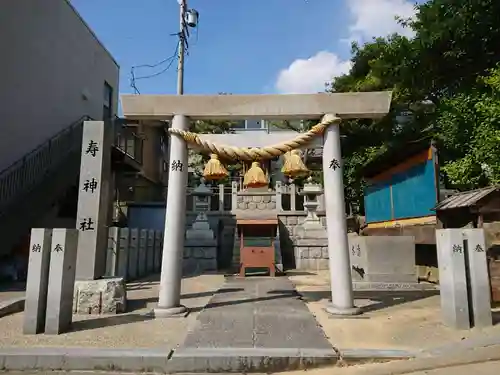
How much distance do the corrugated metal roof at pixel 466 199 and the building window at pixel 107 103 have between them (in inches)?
680

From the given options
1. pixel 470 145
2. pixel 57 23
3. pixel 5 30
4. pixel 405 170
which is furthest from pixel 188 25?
pixel 470 145

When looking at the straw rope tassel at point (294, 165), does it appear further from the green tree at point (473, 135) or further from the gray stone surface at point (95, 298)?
the green tree at point (473, 135)

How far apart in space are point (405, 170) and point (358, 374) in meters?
8.94

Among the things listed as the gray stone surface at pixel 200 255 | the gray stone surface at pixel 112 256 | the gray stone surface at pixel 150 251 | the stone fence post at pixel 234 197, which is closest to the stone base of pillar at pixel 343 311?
the gray stone surface at pixel 112 256

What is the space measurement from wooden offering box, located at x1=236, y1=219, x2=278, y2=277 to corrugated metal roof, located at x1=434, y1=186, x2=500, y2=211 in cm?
619

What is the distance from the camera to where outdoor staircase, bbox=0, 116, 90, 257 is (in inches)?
460

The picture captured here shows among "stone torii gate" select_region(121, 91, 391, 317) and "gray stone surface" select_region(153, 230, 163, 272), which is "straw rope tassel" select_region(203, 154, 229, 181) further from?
"gray stone surface" select_region(153, 230, 163, 272)

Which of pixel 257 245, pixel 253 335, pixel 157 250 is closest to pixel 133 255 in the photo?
pixel 157 250

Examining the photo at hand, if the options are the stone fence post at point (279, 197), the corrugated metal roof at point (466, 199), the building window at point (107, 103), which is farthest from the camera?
the building window at point (107, 103)

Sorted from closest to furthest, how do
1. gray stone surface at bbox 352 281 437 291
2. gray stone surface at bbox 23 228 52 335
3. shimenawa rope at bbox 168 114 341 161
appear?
gray stone surface at bbox 23 228 52 335
shimenawa rope at bbox 168 114 341 161
gray stone surface at bbox 352 281 437 291

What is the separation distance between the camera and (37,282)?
5965 mm

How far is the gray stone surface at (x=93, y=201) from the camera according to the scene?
742 cm

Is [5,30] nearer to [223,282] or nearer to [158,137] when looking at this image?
[223,282]

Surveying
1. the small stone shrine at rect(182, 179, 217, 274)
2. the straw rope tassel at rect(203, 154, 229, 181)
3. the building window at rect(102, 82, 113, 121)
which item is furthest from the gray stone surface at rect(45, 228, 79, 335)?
the building window at rect(102, 82, 113, 121)
